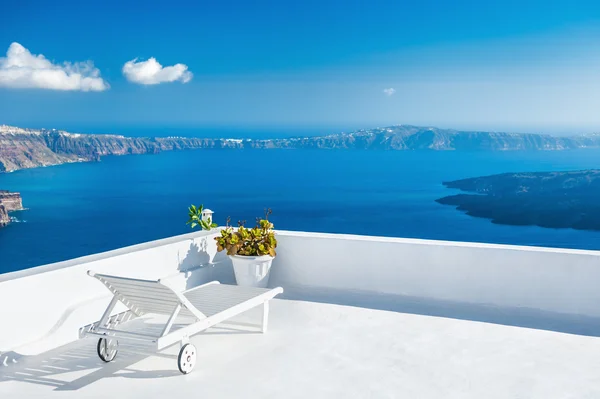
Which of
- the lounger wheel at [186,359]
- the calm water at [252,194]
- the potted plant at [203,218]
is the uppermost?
the potted plant at [203,218]

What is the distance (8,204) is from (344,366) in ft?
132

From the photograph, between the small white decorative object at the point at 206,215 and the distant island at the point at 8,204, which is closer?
the small white decorative object at the point at 206,215

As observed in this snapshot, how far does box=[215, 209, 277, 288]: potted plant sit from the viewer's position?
5.20 m

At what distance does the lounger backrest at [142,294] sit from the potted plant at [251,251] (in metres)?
1.57

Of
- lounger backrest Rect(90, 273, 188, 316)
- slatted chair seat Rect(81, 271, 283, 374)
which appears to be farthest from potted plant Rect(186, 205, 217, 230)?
lounger backrest Rect(90, 273, 188, 316)

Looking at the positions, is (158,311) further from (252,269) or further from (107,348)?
(252,269)

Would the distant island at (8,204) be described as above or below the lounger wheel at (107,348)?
below

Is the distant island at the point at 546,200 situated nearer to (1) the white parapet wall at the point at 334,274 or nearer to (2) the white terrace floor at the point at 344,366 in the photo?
(1) the white parapet wall at the point at 334,274

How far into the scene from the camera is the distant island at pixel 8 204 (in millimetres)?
39375

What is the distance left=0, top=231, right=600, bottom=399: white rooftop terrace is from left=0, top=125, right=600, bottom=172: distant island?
95.9 feet

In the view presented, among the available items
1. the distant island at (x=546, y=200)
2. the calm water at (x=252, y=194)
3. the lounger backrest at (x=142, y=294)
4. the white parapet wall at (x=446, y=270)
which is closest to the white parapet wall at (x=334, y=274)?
the white parapet wall at (x=446, y=270)

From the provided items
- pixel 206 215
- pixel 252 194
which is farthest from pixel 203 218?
pixel 252 194

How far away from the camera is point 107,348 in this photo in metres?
3.56

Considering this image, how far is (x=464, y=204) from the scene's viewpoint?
38656 mm
